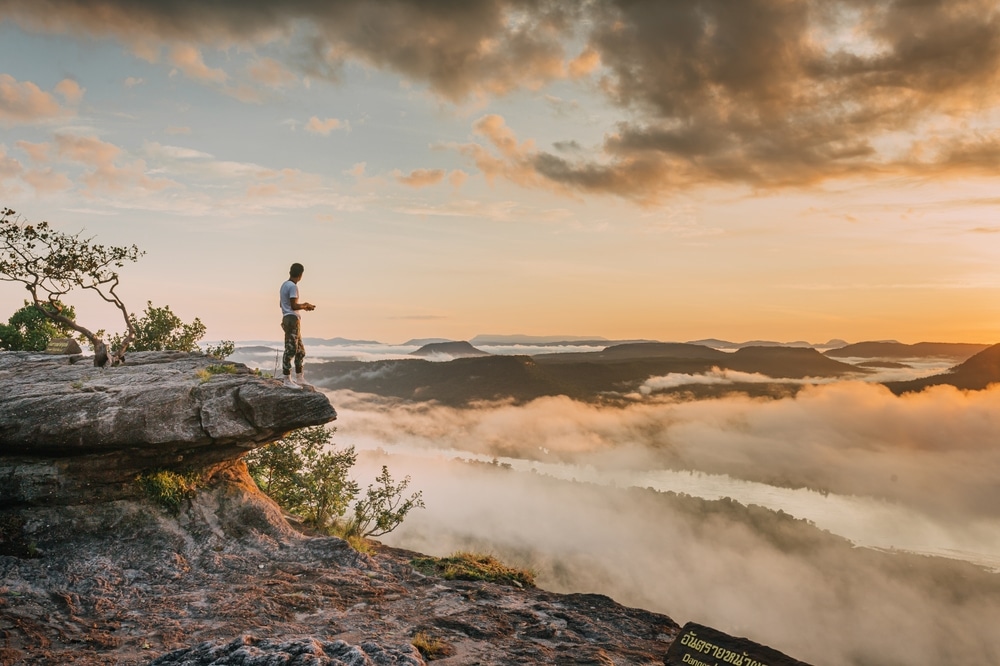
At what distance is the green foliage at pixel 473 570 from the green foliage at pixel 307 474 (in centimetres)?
1150

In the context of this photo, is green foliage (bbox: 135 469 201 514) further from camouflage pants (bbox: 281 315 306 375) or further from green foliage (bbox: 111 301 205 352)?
green foliage (bbox: 111 301 205 352)

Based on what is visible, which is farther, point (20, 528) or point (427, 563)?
point (427, 563)

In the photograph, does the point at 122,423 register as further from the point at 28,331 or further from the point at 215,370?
the point at 28,331

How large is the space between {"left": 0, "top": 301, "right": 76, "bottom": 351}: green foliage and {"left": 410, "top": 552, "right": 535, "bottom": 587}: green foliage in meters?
48.3

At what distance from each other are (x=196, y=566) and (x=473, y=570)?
35.8ft

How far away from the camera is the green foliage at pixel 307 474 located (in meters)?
36.8

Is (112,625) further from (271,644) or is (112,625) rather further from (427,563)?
(427,563)

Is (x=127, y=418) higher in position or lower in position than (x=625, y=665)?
higher

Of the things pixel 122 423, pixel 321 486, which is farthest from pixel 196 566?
pixel 321 486

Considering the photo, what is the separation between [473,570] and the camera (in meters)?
24.4

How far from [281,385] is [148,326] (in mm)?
28809

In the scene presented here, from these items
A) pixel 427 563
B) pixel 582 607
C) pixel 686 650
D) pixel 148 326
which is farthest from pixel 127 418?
pixel 148 326

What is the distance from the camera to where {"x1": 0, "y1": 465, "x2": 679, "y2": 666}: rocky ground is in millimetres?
14953

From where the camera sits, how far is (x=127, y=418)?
22484mm
